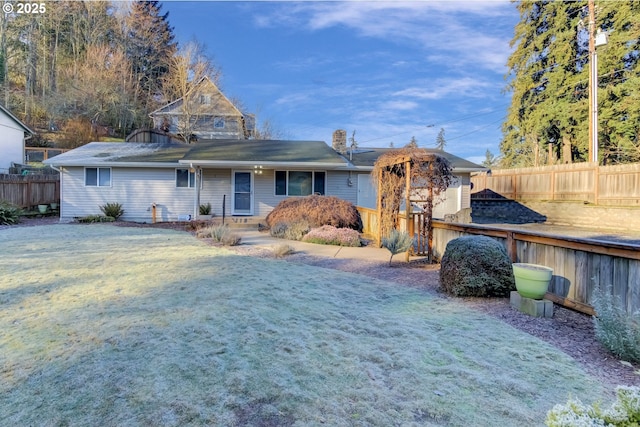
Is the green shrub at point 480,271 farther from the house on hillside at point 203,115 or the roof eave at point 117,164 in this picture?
the house on hillside at point 203,115

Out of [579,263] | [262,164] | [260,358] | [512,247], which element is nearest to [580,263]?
[579,263]

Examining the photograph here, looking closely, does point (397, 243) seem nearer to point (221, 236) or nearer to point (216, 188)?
point (221, 236)

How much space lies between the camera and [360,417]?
2311 mm

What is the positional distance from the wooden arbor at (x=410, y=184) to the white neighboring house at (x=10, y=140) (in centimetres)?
2487

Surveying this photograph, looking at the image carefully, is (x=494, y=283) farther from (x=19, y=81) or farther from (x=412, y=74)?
(x=19, y=81)

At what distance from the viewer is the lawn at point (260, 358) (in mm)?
2357

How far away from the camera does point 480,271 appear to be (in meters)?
5.12

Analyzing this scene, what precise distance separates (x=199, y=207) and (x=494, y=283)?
11911 millimetres

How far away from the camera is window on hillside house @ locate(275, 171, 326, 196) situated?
15.0 metres

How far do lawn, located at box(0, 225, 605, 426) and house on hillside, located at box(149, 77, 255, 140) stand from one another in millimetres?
25598

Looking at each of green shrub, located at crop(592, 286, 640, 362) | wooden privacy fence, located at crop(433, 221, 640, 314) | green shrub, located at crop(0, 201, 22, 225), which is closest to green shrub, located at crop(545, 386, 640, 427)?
green shrub, located at crop(592, 286, 640, 362)

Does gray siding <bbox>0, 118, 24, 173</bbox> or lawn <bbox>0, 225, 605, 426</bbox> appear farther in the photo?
gray siding <bbox>0, 118, 24, 173</bbox>

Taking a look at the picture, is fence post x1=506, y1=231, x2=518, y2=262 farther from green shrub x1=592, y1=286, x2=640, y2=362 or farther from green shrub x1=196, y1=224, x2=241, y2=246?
green shrub x1=196, y1=224, x2=241, y2=246

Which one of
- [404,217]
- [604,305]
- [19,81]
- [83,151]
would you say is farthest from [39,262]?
[19,81]
